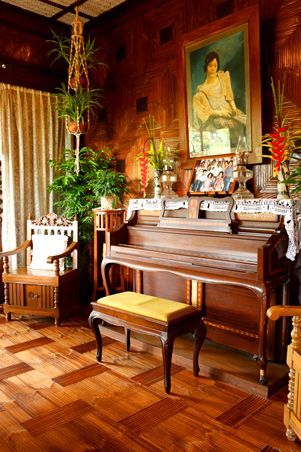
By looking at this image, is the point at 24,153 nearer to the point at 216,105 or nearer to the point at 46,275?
the point at 46,275

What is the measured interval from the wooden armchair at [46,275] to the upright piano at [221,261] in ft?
2.48

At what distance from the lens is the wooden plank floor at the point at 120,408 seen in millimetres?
2131

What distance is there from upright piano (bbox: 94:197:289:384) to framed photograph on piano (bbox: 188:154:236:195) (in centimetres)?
36

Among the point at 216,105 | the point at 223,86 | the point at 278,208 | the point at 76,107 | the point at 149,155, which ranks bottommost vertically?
the point at 278,208

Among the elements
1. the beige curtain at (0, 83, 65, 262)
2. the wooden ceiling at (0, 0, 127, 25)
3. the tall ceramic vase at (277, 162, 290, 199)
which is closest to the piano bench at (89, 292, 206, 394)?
the tall ceramic vase at (277, 162, 290, 199)

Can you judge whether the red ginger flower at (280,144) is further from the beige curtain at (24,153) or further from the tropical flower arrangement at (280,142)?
the beige curtain at (24,153)

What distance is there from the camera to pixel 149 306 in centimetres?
281

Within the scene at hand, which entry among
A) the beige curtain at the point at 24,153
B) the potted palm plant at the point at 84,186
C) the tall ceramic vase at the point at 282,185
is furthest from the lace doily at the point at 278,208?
the beige curtain at the point at 24,153

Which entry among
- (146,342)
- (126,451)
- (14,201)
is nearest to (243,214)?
(146,342)

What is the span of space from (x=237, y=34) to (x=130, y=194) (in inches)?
79.7

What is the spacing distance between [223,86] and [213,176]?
81 centimetres

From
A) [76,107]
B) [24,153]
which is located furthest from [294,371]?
[24,153]

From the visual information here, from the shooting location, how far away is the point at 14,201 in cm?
481

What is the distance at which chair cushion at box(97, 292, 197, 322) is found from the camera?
266 centimetres
